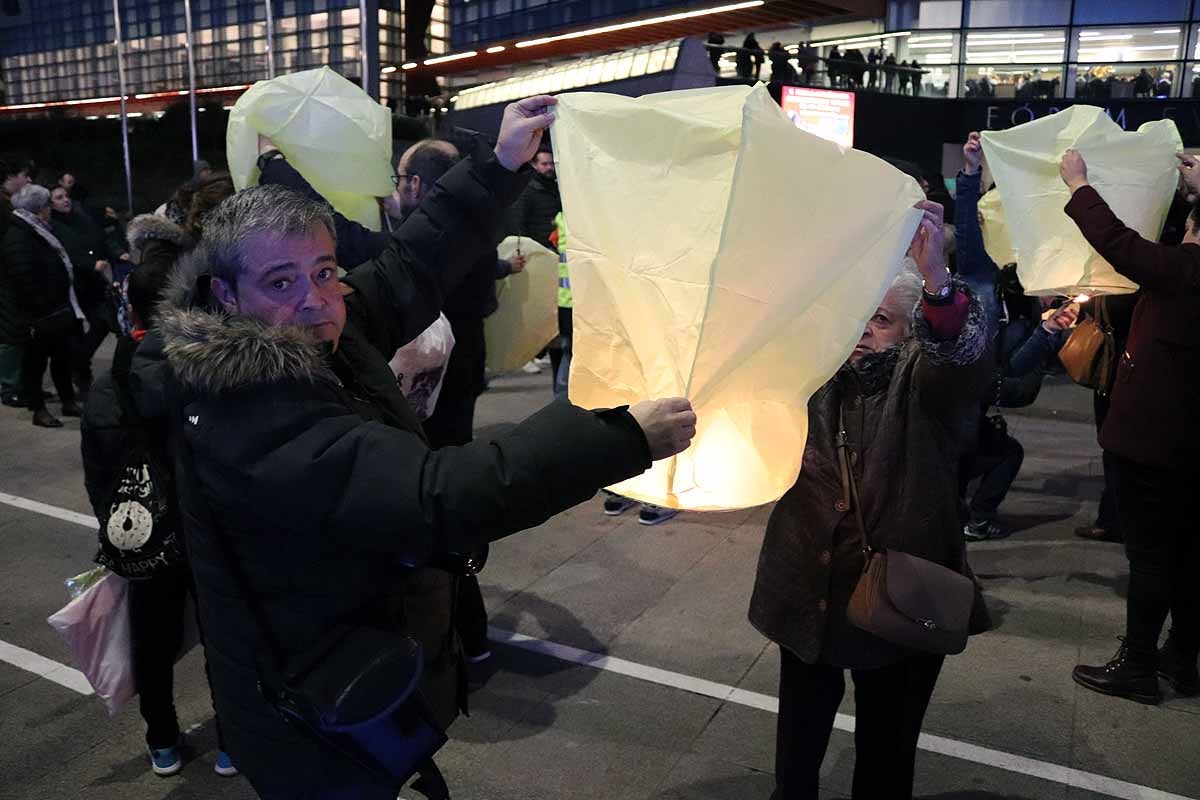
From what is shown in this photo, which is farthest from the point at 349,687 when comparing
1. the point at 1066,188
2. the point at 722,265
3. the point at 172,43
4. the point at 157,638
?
the point at 172,43

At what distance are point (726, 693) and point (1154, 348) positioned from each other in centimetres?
209

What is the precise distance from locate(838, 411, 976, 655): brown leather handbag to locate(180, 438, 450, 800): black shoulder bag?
1.16 meters

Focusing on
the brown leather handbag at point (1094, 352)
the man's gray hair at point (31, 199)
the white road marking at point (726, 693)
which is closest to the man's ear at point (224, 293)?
the white road marking at point (726, 693)

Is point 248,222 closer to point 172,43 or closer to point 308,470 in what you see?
point 308,470

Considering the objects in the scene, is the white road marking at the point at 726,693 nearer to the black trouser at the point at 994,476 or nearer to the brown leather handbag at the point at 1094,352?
the brown leather handbag at the point at 1094,352

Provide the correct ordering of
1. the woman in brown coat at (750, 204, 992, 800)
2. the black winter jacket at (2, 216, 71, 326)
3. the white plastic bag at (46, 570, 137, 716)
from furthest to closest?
the black winter jacket at (2, 216, 71, 326)
the white plastic bag at (46, 570, 137, 716)
the woman in brown coat at (750, 204, 992, 800)

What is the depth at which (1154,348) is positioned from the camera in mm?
3547

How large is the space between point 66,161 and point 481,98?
1381 cm

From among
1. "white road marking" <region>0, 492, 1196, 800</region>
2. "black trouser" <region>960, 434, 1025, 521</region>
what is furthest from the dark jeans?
"black trouser" <region>960, 434, 1025, 521</region>

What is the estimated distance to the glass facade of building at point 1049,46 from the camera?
2239 cm

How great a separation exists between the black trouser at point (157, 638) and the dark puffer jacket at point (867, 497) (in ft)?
6.19

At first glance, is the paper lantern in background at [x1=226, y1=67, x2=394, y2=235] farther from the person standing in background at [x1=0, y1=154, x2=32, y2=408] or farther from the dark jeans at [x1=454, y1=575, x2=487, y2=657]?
the person standing in background at [x1=0, y1=154, x2=32, y2=408]

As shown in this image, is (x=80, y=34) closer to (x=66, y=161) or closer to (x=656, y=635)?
(x=66, y=161)

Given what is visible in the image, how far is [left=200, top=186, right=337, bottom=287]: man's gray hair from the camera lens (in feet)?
5.64
